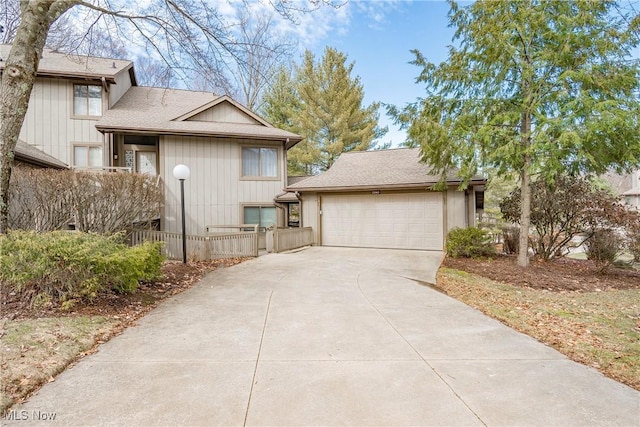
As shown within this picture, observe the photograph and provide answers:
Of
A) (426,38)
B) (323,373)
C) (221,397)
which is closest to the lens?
(221,397)

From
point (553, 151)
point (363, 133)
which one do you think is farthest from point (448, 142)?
point (363, 133)

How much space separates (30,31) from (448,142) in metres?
9.57

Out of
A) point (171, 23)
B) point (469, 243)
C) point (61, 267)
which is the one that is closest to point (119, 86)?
point (171, 23)

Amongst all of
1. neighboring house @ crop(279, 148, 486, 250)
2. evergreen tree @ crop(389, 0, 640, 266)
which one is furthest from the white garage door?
evergreen tree @ crop(389, 0, 640, 266)

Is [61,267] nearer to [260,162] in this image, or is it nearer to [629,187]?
[260,162]

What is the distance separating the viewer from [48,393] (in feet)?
9.02

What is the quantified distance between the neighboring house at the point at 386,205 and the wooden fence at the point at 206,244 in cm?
413

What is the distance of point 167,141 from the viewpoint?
12773mm

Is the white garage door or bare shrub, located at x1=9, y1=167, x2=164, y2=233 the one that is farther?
the white garage door

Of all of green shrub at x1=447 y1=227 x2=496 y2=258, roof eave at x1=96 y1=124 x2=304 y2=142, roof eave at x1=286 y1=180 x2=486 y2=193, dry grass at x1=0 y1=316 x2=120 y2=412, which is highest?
roof eave at x1=96 y1=124 x2=304 y2=142

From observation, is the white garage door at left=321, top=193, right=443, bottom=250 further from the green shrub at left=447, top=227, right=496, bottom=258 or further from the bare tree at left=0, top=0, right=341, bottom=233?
the bare tree at left=0, top=0, right=341, bottom=233

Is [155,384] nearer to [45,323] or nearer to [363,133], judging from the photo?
[45,323]

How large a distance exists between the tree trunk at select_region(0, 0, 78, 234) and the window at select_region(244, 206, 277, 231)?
8666mm

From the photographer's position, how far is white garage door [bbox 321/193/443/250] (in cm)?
1251
